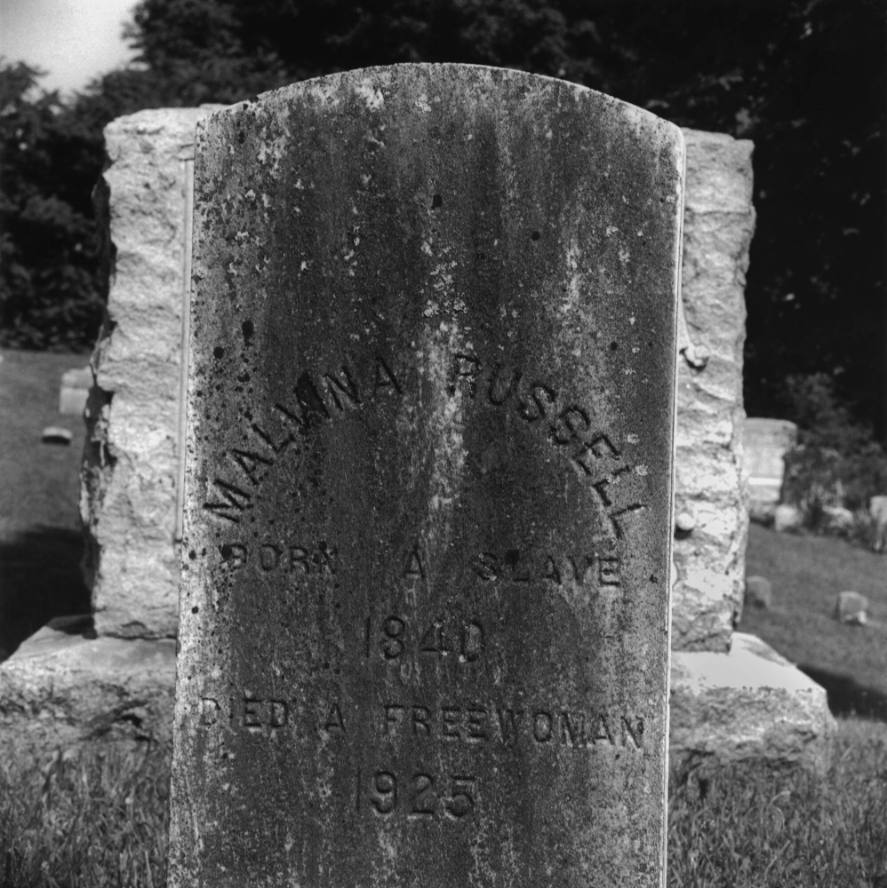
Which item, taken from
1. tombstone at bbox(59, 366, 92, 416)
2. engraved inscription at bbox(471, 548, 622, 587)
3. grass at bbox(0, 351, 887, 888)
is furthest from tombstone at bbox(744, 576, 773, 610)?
engraved inscription at bbox(471, 548, 622, 587)

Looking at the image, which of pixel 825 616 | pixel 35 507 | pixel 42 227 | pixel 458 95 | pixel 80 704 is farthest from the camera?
pixel 42 227

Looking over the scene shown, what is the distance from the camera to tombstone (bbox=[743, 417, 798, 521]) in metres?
14.9

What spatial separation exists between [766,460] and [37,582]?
896cm

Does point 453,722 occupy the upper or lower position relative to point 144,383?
lower

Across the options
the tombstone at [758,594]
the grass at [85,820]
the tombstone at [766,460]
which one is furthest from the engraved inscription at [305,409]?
the tombstone at [766,460]

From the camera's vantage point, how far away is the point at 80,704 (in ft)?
17.3

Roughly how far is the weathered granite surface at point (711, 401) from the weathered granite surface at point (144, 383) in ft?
7.03

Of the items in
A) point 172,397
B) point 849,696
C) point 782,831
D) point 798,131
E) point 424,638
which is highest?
point 798,131

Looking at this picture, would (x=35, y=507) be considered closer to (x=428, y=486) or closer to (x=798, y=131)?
(x=798, y=131)

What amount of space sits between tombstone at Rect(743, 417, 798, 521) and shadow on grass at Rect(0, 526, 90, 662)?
774 centimetres

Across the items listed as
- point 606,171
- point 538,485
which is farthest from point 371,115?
point 538,485

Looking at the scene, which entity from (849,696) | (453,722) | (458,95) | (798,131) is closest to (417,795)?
(453,722)

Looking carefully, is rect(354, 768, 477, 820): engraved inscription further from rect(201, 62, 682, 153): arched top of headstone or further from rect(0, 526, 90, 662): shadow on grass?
rect(0, 526, 90, 662): shadow on grass

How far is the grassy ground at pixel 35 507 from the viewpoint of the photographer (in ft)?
27.3
